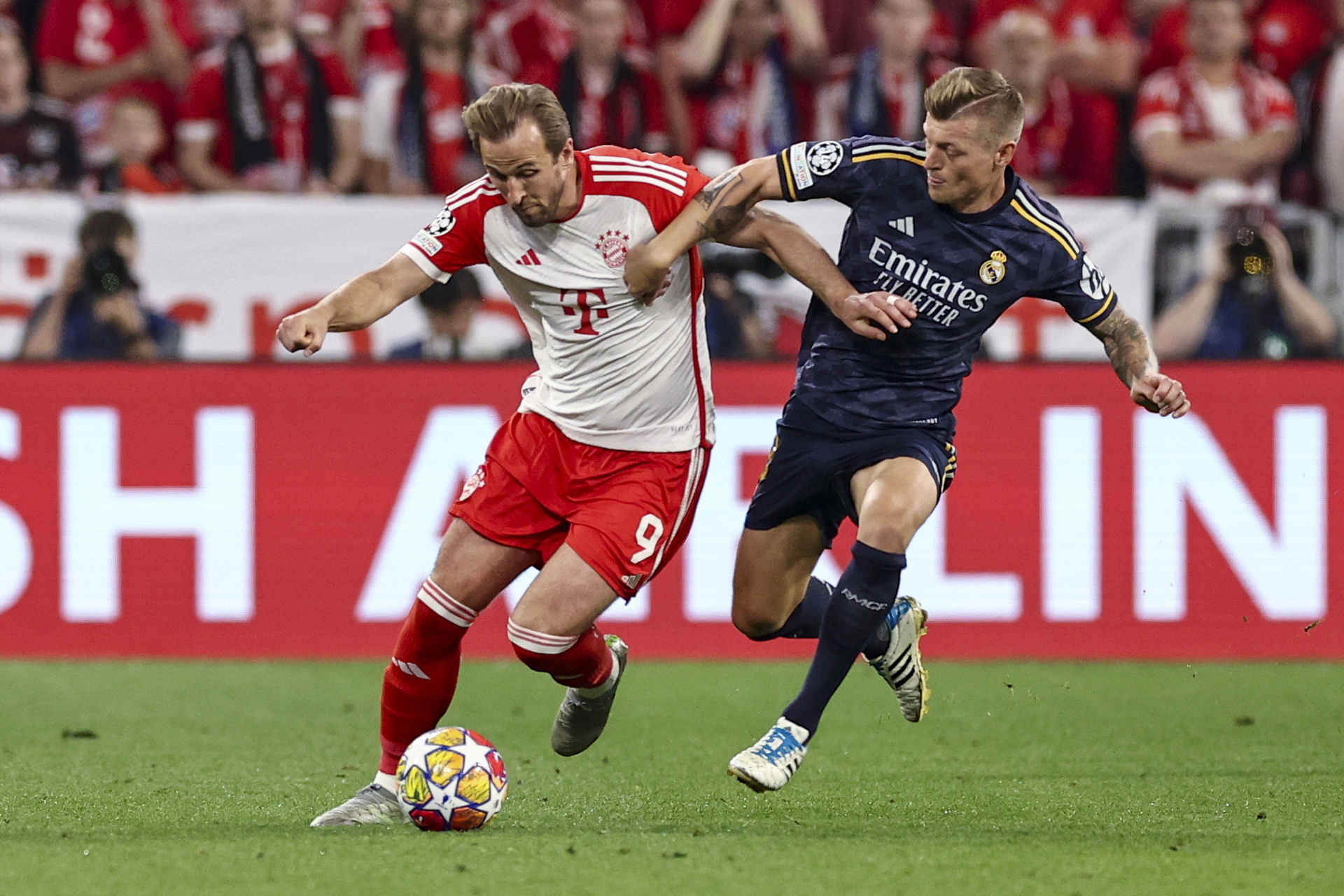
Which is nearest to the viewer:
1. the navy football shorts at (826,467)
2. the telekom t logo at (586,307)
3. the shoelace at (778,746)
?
the shoelace at (778,746)

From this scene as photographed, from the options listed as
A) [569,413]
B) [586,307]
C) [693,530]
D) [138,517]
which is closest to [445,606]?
[569,413]

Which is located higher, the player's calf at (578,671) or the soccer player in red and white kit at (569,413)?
the soccer player in red and white kit at (569,413)

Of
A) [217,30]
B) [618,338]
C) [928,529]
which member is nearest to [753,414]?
[928,529]

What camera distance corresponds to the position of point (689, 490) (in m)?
5.57

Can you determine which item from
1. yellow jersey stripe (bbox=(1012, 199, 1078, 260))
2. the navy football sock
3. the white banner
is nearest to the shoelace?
the navy football sock

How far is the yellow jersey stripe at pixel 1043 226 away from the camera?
5469 millimetres

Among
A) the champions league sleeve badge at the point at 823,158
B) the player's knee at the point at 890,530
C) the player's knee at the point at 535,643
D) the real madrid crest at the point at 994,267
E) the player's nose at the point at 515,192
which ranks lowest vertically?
the player's knee at the point at 535,643

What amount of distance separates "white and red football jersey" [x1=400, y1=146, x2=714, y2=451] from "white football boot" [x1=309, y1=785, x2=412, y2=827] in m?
1.19

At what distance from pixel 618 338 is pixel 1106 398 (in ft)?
14.0

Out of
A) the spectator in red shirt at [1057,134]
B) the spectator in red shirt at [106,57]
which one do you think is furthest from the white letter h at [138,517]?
the spectator in red shirt at [1057,134]

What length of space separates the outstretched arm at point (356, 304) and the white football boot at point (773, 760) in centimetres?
161

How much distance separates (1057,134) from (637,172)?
5.94 metres

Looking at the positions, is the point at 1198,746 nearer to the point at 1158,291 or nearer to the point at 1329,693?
the point at 1329,693

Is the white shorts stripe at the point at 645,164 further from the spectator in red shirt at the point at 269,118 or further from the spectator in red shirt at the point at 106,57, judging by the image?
the spectator in red shirt at the point at 106,57
